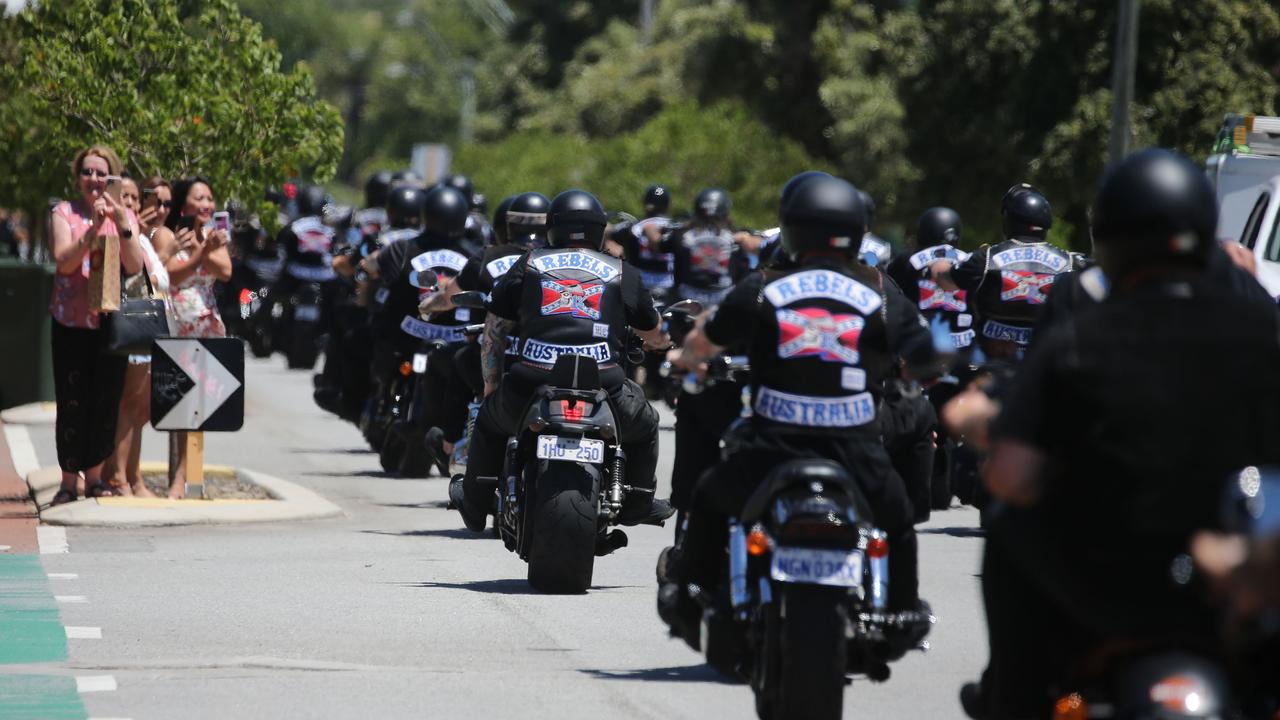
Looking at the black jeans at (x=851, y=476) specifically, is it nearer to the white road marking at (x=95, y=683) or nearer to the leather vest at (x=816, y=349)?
the leather vest at (x=816, y=349)

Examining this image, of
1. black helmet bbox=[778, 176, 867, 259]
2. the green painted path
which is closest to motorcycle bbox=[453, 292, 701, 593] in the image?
the green painted path

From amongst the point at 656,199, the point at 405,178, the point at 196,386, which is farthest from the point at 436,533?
the point at 405,178

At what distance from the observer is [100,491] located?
14422 millimetres

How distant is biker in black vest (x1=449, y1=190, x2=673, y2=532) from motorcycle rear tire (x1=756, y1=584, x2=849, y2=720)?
13.1 ft

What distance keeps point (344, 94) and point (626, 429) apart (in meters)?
107

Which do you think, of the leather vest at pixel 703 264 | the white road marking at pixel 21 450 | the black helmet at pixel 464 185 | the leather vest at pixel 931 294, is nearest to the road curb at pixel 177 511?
the white road marking at pixel 21 450

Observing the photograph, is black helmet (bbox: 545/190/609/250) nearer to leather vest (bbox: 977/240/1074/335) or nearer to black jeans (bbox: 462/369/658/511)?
black jeans (bbox: 462/369/658/511)

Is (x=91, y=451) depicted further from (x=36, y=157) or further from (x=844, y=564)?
(x=844, y=564)

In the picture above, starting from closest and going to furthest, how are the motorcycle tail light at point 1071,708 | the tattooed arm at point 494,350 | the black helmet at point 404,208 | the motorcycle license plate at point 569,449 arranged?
1. the motorcycle tail light at point 1071,708
2. the motorcycle license plate at point 569,449
3. the tattooed arm at point 494,350
4. the black helmet at point 404,208

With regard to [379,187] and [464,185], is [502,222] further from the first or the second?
[379,187]

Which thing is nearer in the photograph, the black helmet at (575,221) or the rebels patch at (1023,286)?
the black helmet at (575,221)

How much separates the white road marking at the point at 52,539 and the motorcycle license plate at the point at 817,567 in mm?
6412

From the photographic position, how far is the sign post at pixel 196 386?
14008 mm

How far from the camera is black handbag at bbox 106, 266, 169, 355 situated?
1377cm
